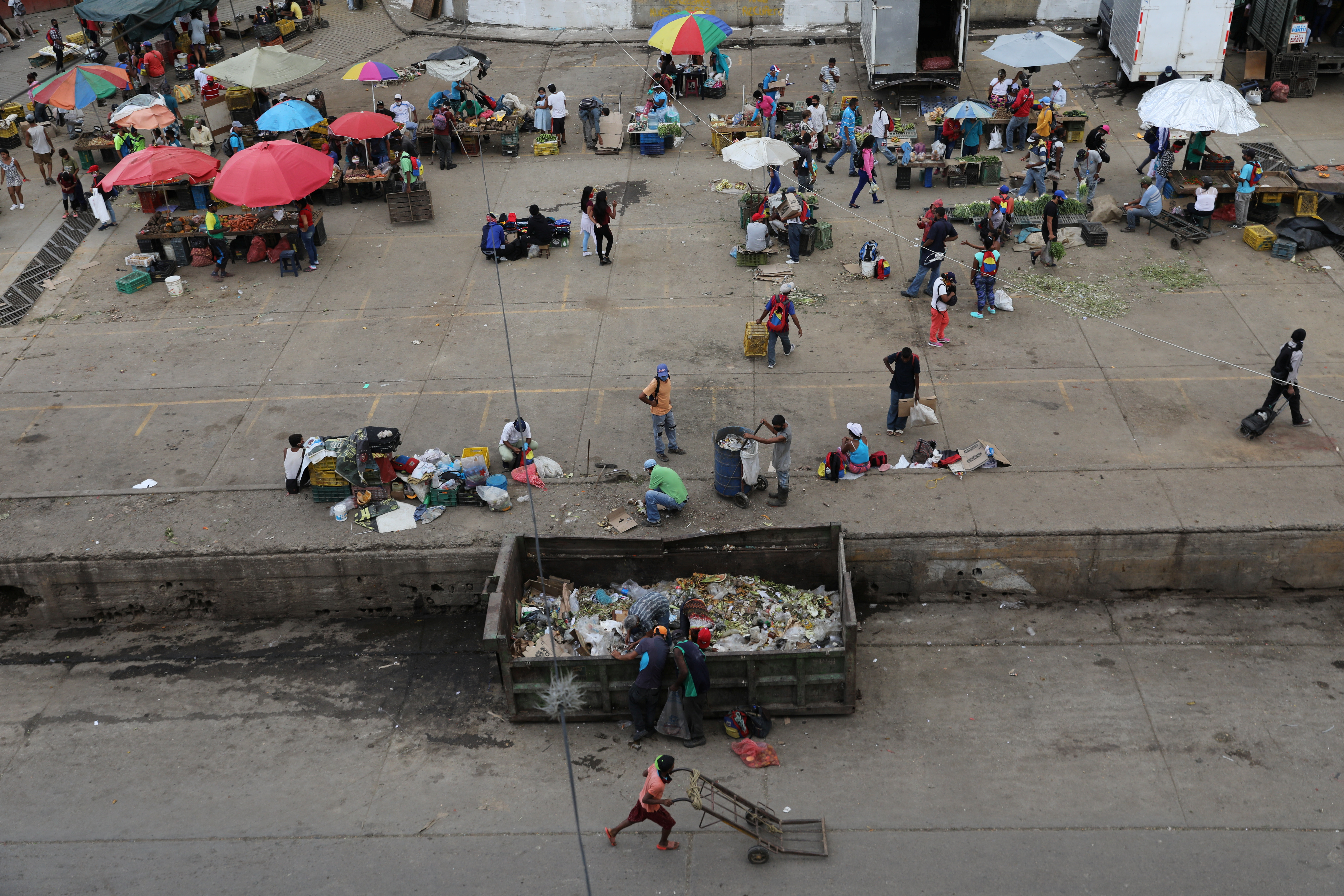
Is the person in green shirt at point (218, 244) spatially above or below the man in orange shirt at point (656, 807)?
above

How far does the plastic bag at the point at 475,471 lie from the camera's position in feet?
45.9

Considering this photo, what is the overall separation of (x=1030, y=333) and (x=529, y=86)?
17.6m

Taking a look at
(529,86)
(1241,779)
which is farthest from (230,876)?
(529,86)

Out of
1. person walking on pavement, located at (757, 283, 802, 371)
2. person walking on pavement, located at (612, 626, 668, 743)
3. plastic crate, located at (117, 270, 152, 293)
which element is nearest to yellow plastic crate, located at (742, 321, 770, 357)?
person walking on pavement, located at (757, 283, 802, 371)

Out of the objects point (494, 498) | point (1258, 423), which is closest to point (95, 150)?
point (494, 498)

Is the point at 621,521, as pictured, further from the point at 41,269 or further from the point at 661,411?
the point at 41,269

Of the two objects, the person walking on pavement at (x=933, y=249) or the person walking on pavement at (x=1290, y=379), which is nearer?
the person walking on pavement at (x=1290, y=379)

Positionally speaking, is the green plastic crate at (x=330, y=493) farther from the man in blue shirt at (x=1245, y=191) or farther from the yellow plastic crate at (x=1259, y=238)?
the man in blue shirt at (x=1245, y=191)

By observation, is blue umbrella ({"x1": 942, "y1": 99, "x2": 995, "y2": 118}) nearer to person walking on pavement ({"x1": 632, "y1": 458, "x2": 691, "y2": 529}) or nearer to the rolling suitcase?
the rolling suitcase

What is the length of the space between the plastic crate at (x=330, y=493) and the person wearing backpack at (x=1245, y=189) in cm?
1672

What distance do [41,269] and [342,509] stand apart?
1172 cm

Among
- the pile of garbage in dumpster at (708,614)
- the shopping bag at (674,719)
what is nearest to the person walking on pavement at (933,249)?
the pile of garbage in dumpster at (708,614)

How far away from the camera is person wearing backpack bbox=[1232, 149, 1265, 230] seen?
20.2m

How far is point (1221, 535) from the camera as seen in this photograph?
1279 centimetres
